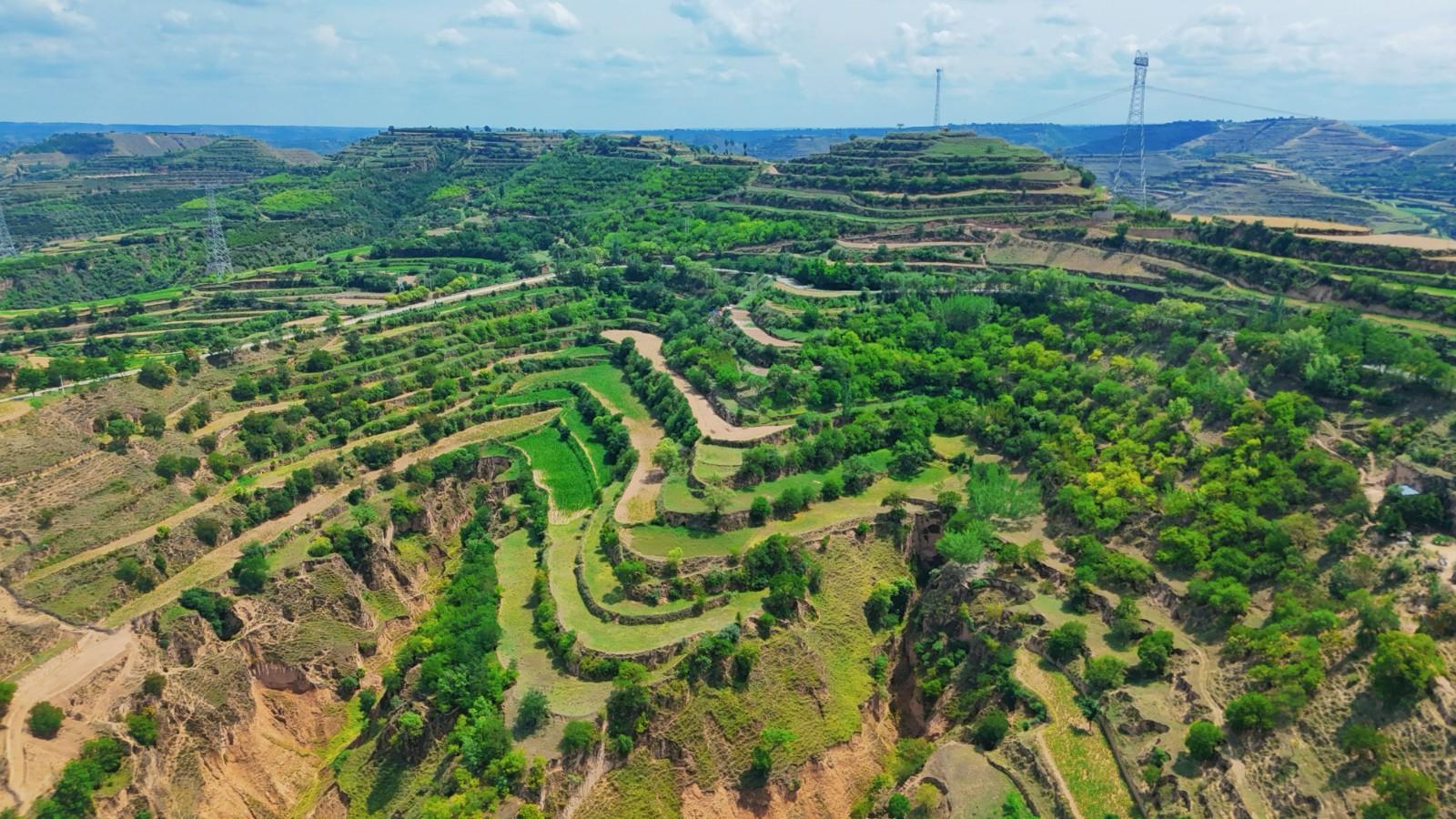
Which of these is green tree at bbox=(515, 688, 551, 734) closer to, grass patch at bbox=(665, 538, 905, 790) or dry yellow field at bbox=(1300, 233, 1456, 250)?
grass patch at bbox=(665, 538, 905, 790)

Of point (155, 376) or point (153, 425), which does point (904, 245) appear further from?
point (153, 425)

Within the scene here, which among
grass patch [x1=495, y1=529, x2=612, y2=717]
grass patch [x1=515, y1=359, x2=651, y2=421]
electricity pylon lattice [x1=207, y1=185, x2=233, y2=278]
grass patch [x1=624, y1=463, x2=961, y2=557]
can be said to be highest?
electricity pylon lattice [x1=207, y1=185, x2=233, y2=278]

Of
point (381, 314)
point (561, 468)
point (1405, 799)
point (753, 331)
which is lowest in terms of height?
point (561, 468)

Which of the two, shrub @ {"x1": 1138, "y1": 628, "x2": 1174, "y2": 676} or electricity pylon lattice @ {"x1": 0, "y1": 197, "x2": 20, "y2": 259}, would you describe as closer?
shrub @ {"x1": 1138, "y1": 628, "x2": 1174, "y2": 676}

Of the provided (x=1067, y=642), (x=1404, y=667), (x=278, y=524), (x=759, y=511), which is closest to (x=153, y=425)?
(x=278, y=524)

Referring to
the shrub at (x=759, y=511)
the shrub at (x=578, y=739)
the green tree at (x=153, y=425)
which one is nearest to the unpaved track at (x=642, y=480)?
the shrub at (x=759, y=511)

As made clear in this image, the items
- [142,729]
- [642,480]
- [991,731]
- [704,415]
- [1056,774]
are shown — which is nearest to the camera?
[1056,774]

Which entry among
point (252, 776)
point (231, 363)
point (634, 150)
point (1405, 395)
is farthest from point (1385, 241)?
point (634, 150)

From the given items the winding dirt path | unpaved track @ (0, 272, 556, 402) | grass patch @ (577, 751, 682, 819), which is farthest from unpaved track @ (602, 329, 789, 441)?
the winding dirt path
